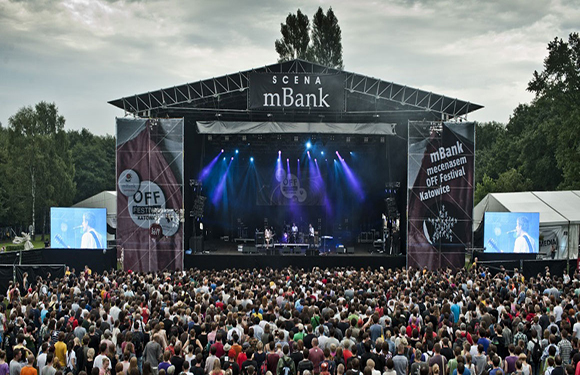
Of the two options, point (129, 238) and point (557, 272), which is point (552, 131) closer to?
point (557, 272)

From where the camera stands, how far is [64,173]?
158ft

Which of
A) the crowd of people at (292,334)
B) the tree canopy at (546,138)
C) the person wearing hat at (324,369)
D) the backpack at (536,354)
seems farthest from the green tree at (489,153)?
the person wearing hat at (324,369)

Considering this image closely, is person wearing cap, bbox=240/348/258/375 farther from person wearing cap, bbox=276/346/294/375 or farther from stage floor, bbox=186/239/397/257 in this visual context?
stage floor, bbox=186/239/397/257

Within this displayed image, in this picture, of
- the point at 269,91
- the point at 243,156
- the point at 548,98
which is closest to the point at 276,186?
the point at 243,156

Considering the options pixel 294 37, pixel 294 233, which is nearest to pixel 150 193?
pixel 294 233

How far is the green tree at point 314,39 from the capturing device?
44.3 meters

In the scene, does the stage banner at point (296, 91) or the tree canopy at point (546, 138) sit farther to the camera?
the tree canopy at point (546, 138)

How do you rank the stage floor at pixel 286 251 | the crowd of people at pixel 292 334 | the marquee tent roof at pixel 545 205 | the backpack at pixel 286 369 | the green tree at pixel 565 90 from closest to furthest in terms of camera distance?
the crowd of people at pixel 292 334
the backpack at pixel 286 369
the stage floor at pixel 286 251
the marquee tent roof at pixel 545 205
the green tree at pixel 565 90

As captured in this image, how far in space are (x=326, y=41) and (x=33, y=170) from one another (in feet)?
91.3

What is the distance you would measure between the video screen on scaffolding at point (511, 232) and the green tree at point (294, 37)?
961 inches

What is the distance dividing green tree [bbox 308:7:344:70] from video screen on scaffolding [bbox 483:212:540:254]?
23259 mm

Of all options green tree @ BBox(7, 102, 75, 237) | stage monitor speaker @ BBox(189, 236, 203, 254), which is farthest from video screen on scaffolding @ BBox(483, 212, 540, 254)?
green tree @ BBox(7, 102, 75, 237)

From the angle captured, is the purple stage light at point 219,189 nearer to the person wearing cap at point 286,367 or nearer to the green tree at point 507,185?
the person wearing cap at point 286,367

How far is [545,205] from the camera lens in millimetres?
29031
